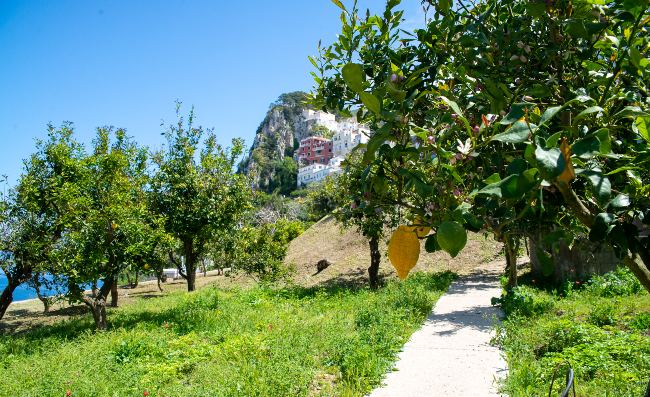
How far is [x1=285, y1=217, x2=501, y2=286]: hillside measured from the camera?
16297 millimetres

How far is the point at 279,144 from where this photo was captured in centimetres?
10356

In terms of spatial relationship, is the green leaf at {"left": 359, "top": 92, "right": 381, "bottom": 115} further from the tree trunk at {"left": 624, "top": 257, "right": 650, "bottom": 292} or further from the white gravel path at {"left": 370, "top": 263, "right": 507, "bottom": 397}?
the white gravel path at {"left": 370, "top": 263, "right": 507, "bottom": 397}

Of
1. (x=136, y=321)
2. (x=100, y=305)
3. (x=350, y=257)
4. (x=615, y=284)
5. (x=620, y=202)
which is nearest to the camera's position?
(x=620, y=202)

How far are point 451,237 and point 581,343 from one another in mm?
5392

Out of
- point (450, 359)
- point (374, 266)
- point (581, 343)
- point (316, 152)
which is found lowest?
point (450, 359)

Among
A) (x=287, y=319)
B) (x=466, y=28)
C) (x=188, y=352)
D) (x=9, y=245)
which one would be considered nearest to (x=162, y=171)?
(x=9, y=245)

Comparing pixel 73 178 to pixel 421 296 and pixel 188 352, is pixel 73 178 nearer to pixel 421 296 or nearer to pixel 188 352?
pixel 188 352

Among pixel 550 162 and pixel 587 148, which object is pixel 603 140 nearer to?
pixel 587 148

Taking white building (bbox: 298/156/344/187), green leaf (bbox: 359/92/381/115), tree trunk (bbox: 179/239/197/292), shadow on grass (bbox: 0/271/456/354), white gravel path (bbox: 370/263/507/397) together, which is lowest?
white gravel path (bbox: 370/263/507/397)

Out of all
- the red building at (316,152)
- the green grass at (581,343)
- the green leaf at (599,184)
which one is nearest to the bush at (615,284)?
the green grass at (581,343)

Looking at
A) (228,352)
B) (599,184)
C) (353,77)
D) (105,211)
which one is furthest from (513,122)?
(105,211)

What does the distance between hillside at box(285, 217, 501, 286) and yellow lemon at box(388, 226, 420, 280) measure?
517 inches

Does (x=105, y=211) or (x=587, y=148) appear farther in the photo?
(x=105, y=211)

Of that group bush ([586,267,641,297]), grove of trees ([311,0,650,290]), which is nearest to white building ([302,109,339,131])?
bush ([586,267,641,297])
